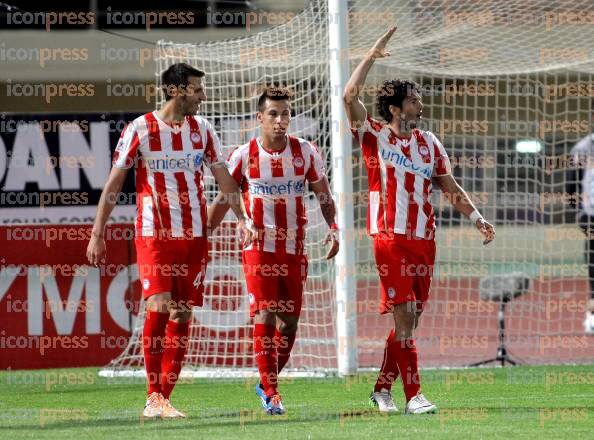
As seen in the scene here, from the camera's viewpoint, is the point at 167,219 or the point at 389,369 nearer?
the point at 167,219

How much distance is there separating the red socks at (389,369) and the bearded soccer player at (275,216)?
59cm

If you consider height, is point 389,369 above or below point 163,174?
below

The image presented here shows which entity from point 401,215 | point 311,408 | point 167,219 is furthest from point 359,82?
point 311,408

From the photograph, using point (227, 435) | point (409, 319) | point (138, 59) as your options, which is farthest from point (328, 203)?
point (138, 59)

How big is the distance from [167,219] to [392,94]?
1.46 metres

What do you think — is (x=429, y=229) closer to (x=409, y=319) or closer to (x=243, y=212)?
(x=409, y=319)

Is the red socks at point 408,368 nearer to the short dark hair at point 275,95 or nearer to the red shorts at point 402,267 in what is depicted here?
the red shorts at point 402,267

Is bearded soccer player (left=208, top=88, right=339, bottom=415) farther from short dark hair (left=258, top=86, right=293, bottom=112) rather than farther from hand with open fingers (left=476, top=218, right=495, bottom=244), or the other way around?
hand with open fingers (left=476, top=218, right=495, bottom=244)

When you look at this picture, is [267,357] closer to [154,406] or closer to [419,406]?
[154,406]

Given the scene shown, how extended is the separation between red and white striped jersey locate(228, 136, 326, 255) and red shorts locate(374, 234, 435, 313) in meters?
0.56

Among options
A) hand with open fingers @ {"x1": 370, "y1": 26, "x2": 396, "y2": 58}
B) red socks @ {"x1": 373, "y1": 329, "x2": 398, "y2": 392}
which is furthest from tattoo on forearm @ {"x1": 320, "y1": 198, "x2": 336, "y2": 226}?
hand with open fingers @ {"x1": 370, "y1": 26, "x2": 396, "y2": 58}

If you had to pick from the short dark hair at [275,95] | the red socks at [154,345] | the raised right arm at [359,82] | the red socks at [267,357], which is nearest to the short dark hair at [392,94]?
the raised right arm at [359,82]

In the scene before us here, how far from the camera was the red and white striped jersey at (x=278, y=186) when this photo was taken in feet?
24.3

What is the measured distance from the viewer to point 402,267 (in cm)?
702
